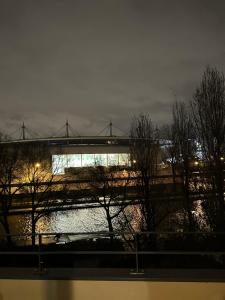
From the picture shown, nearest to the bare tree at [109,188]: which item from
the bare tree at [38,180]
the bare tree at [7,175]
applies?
the bare tree at [38,180]

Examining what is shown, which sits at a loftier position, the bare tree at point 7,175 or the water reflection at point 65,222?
the bare tree at point 7,175

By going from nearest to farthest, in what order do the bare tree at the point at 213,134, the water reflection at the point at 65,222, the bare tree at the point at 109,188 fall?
1. the bare tree at the point at 213,134
2. the bare tree at the point at 109,188
3. the water reflection at the point at 65,222

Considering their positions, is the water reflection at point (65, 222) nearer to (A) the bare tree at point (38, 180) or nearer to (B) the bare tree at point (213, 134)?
(A) the bare tree at point (38, 180)

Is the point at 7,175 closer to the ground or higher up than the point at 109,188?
higher up

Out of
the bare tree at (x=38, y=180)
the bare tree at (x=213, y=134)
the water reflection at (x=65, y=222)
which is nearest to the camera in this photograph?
the bare tree at (x=213, y=134)

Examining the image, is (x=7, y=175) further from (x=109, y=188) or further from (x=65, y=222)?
(x=109, y=188)

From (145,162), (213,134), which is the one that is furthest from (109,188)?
(213,134)

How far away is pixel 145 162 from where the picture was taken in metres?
28.8

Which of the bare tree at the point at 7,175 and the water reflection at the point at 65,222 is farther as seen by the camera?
the water reflection at the point at 65,222

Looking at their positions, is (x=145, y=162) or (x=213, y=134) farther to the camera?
(x=145, y=162)

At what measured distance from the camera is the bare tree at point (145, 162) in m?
24.8

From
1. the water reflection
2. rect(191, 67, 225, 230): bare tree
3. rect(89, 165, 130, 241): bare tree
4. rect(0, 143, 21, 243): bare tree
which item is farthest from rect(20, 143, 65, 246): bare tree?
rect(191, 67, 225, 230): bare tree

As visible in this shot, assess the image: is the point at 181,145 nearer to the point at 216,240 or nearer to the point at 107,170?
the point at 107,170

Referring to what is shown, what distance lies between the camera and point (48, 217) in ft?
100
